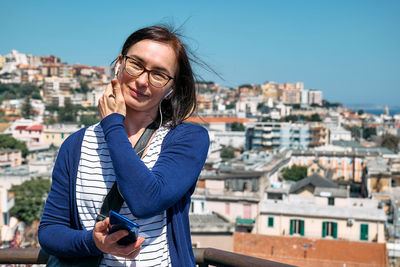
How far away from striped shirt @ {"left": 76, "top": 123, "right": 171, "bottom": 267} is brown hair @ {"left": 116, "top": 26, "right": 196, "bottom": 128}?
0.16 m

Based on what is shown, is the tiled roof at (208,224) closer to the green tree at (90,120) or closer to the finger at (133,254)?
the green tree at (90,120)

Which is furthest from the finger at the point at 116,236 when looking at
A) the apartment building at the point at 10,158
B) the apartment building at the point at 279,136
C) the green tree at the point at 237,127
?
the green tree at the point at 237,127

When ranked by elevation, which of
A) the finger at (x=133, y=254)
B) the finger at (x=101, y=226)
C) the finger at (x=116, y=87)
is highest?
the finger at (x=116, y=87)

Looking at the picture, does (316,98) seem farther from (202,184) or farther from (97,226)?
(97,226)

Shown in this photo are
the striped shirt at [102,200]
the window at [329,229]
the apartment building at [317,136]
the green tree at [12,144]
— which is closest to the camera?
the striped shirt at [102,200]

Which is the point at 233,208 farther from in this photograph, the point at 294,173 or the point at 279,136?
the point at 279,136

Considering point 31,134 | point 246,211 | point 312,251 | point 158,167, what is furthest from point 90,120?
point 31,134

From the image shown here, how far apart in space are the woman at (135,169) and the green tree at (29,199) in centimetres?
1749

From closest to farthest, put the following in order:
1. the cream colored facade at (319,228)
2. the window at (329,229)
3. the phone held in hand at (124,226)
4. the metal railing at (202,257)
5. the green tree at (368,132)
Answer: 1. the phone held in hand at (124,226)
2. the metal railing at (202,257)
3. the cream colored facade at (319,228)
4. the window at (329,229)
5. the green tree at (368,132)

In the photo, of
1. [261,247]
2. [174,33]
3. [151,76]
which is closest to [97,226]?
[151,76]

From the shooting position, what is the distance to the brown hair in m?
1.37

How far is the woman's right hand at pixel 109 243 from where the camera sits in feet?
3.77

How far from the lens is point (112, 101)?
1314 mm

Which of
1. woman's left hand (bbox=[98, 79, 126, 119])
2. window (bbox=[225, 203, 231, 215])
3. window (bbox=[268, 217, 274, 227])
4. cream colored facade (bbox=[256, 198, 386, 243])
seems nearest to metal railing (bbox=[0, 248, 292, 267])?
woman's left hand (bbox=[98, 79, 126, 119])
